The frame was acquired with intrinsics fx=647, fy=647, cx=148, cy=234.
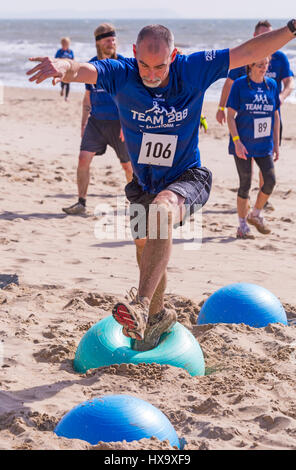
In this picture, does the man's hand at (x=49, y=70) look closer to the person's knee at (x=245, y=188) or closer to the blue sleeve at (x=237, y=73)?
the person's knee at (x=245, y=188)

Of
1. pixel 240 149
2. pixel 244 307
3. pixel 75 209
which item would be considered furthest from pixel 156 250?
pixel 75 209

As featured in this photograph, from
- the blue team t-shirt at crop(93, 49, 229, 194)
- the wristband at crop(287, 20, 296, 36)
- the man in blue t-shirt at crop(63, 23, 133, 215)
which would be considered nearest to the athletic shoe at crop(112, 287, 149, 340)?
the blue team t-shirt at crop(93, 49, 229, 194)

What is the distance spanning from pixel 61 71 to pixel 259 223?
182 inches

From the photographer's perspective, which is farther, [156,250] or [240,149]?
[240,149]

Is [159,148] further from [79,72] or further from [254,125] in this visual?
[254,125]

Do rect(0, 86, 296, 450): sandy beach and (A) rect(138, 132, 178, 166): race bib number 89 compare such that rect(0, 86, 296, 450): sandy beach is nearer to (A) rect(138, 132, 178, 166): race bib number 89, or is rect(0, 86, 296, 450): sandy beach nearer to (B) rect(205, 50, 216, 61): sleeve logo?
(A) rect(138, 132, 178, 166): race bib number 89

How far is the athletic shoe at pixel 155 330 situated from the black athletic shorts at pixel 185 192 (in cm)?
66

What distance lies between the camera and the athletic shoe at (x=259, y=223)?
8.03 m

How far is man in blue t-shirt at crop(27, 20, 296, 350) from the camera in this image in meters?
3.98

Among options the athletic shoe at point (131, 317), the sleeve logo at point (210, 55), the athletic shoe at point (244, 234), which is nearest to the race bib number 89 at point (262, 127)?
the athletic shoe at point (244, 234)

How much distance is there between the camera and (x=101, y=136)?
8.68 meters

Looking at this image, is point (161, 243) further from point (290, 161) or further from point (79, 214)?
point (290, 161)

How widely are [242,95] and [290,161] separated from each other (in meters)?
5.32

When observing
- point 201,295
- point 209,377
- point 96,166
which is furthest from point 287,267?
Answer: point 96,166
